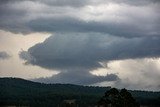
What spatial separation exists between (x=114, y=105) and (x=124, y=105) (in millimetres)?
2809

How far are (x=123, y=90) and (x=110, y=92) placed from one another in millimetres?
3650

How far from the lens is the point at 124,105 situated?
123 meters

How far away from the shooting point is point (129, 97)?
124312 millimetres

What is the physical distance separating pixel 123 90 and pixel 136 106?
527 cm

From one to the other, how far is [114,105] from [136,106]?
6.10 metres

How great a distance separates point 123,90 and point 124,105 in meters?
3.94

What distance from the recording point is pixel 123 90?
4877 inches

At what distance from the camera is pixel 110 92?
122688 millimetres

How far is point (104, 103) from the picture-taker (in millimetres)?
121562
